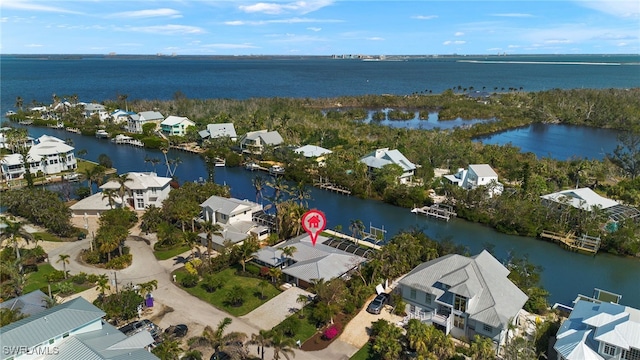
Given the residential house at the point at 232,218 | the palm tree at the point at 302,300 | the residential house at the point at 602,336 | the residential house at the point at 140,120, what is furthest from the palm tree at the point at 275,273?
the residential house at the point at 140,120

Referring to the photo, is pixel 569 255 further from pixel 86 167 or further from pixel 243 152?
pixel 86 167

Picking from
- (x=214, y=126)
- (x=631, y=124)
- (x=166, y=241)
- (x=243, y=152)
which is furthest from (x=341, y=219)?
(x=631, y=124)

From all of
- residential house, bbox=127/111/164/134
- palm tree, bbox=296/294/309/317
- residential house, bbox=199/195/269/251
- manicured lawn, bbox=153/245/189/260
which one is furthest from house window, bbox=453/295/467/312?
residential house, bbox=127/111/164/134

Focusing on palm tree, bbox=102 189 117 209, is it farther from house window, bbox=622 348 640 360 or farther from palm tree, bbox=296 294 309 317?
house window, bbox=622 348 640 360

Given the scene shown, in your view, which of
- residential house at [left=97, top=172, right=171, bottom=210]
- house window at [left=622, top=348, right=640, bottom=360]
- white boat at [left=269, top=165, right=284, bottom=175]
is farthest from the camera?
white boat at [left=269, top=165, right=284, bottom=175]

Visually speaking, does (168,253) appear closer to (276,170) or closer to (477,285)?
(477,285)

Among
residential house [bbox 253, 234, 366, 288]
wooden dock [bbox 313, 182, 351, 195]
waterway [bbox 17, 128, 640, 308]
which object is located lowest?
waterway [bbox 17, 128, 640, 308]

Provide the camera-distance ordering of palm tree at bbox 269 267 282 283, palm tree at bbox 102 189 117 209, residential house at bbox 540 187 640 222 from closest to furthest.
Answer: palm tree at bbox 269 267 282 283 → residential house at bbox 540 187 640 222 → palm tree at bbox 102 189 117 209
